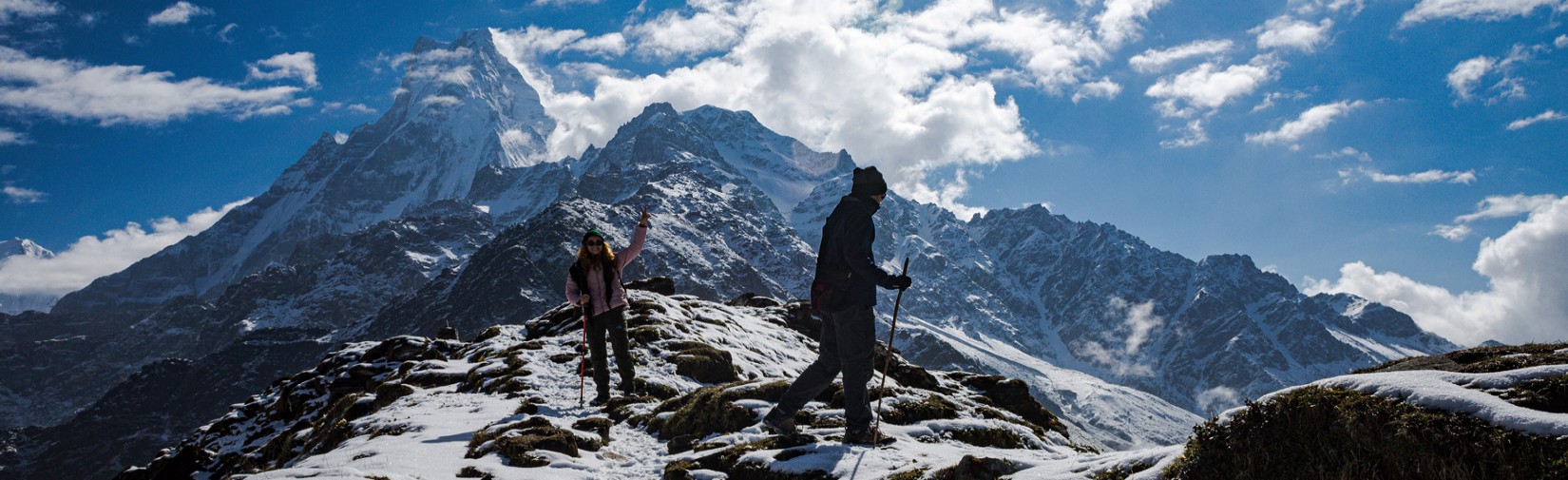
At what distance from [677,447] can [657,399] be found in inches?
217

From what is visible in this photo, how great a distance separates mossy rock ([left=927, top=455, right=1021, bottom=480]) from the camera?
757 cm

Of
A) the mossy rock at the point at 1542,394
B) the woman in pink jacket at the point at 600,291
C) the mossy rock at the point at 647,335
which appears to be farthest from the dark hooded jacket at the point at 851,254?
the mossy rock at the point at 647,335

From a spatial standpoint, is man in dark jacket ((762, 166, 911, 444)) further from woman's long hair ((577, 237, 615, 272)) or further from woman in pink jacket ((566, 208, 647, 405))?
woman's long hair ((577, 237, 615, 272))

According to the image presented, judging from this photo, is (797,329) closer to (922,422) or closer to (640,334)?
(640,334)

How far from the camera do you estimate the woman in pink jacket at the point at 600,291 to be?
644 inches

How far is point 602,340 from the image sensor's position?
17000mm

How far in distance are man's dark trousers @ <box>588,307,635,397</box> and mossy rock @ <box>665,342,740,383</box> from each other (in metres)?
4.69

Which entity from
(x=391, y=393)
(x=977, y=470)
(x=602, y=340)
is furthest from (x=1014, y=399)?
(x=391, y=393)

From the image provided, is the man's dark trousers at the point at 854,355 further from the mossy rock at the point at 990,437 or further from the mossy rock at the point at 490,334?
the mossy rock at the point at 490,334

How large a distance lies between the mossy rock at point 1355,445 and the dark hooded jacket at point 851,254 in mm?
4379

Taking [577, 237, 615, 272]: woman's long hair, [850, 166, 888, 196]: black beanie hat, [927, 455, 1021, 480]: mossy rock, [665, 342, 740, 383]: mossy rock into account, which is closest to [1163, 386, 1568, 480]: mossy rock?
[927, 455, 1021, 480]: mossy rock

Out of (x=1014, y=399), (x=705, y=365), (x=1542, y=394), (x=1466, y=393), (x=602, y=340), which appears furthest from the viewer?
(x=705, y=365)

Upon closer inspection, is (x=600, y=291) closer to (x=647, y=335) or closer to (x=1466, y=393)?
(x=647, y=335)

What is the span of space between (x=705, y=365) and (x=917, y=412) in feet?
34.6
